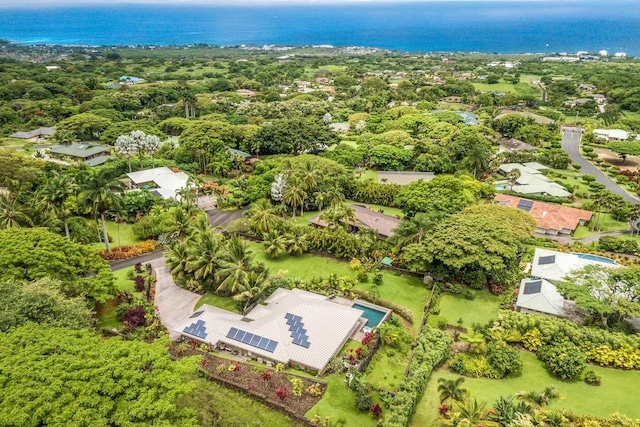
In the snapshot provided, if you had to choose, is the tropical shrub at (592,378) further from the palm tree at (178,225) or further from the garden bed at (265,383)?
the palm tree at (178,225)

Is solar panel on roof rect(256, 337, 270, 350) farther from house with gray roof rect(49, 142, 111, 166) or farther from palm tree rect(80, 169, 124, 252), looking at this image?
house with gray roof rect(49, 142, 111, 166)

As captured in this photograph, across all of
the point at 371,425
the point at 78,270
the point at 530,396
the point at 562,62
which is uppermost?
the point at 562,62

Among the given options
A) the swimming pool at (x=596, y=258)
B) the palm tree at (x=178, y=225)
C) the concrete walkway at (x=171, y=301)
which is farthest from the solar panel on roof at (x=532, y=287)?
the palm tree at (x=178, y=225)

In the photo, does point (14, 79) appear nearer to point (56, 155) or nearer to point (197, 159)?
point (56, 155)

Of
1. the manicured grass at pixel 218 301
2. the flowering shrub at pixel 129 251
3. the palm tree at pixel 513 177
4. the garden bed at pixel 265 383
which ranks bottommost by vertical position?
the garden bed at pixel 265 383

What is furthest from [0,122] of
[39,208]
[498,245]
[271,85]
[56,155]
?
[498,245]
